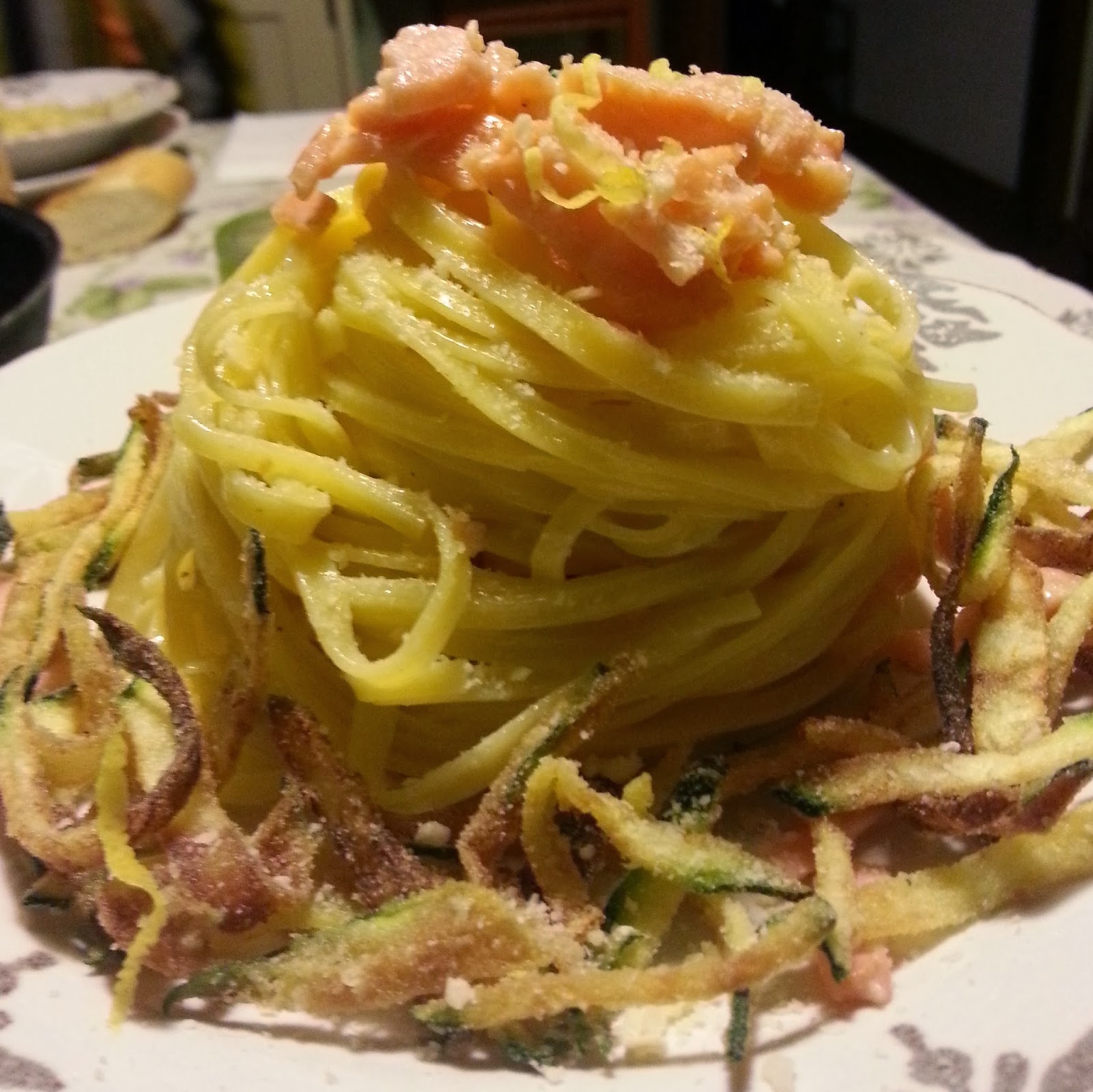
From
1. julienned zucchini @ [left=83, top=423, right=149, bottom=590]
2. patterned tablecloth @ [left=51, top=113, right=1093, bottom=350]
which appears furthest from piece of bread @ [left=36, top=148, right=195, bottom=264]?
julienned zucchini @ [left=83, top=423, right=149, bottom=590]

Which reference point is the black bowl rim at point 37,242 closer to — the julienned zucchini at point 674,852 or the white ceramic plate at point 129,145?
the white ceramic plate at point 129,145

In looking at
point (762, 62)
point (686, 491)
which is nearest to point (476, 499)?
point (686, 491)

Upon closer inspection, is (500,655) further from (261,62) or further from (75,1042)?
(261,62)

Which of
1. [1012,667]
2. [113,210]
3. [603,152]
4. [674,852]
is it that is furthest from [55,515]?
[113,210]

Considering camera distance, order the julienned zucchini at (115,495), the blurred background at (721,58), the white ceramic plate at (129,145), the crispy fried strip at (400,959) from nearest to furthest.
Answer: the crispy fried strip at (400,959), the julienned zucchini at (115,495), the white ceramic plate at (129,145), the blurred background at (721,58)

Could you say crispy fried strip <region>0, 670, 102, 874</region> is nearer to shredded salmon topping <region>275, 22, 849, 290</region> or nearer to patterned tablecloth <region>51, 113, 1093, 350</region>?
shredded salmon topping <region>275, 22, 849, 290</region>

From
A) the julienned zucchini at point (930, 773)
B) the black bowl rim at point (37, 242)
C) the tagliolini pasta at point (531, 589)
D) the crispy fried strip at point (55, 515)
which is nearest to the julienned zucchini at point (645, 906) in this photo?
the tagliolini pasta at point (531, 589)
